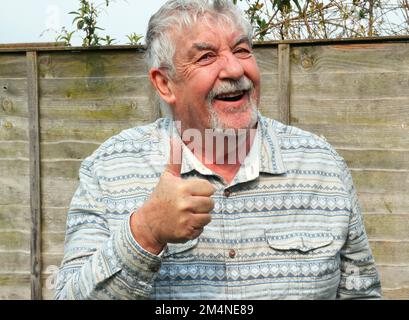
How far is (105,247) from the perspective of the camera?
2.31 meters

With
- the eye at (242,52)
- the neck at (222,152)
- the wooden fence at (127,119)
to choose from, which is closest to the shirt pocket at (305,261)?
the neck at (222,152)

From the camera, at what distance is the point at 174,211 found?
209cm

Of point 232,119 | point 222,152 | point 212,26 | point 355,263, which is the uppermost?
point 212,26

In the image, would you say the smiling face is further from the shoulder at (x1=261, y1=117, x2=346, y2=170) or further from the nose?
the shoulder at (x1=261, y1=117, x2=346, y2=170)

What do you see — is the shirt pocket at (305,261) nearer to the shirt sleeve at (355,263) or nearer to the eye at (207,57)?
the shirt sleeve at (355,263)

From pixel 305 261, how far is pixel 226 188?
369 millimetres

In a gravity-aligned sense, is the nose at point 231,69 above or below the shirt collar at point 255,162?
above

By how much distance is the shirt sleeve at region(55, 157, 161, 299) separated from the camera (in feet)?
7.32

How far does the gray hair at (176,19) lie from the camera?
2.75 metres

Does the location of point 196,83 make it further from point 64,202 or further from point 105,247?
point 64,202

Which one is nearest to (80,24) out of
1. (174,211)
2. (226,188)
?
(226,188)

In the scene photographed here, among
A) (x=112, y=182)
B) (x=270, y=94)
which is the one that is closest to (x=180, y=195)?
(x=112, y=182)

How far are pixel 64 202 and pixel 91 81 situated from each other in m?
0.75

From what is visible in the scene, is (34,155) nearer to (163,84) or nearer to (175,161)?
(163,84)
